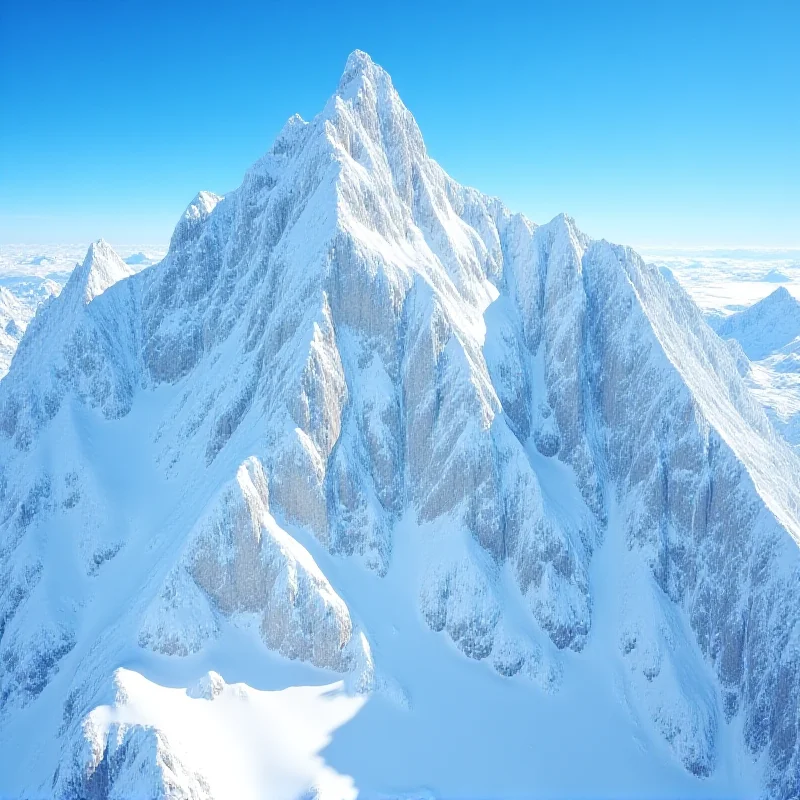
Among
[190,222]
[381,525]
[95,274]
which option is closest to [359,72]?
[190,222]

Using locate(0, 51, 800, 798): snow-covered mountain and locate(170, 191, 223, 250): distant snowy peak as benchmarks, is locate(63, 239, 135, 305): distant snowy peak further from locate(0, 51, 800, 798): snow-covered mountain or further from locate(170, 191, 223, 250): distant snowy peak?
locate(170, 191, 223, 250): distant snowy peak

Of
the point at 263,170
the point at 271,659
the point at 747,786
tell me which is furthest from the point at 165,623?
the point at 263,170

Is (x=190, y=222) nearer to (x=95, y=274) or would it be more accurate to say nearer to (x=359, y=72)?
(x=95, y=274)

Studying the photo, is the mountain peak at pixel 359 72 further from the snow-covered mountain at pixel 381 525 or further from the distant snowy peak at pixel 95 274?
the distant snowy peak at pixel 95 274

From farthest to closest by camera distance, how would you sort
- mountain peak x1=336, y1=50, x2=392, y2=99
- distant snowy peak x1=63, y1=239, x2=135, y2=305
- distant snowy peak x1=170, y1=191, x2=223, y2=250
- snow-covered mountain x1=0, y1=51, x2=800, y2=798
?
1. distant snowy peak x1=170, y1=191, x2=223, y2=250
2. distant snowy peak x1=63, y1=239, x2=135, y2=305
3. mountain peak x1=336, y1=50, x2=392, y2=99
4. snow-covered mountain x1=0, y1=51, x2=800, y2=798

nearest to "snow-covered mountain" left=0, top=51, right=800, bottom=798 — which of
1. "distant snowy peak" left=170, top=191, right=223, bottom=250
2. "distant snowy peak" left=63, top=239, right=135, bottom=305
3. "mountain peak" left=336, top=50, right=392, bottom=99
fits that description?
"mountain peak" left=336, top=50, right=392, bottom=99

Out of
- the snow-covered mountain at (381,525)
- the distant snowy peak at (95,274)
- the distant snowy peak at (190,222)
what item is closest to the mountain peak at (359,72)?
the snow-covered mountain at (381,525)

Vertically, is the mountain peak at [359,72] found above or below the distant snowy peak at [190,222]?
above
